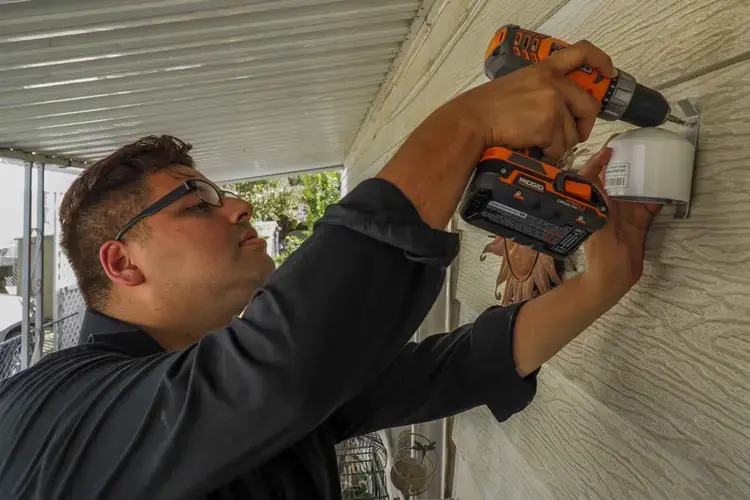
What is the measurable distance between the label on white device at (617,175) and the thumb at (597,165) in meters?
0.04

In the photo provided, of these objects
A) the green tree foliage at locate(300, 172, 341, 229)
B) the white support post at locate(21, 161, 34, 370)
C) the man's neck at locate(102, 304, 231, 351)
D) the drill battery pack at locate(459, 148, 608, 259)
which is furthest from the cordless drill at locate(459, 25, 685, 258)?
the green tree foliage at locate(300, 172, 341, 229)

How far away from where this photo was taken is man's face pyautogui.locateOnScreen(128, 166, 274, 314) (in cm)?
114

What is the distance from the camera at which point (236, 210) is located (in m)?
1.27

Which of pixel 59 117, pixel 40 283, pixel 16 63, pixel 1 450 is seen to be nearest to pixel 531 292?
pixel 1 450

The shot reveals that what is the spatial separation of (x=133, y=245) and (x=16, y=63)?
6.39 ft

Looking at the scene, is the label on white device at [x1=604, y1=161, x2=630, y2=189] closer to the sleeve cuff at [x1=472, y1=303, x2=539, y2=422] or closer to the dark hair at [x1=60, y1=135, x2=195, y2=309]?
the sleeve cuff at [x1=472, y1=303, x2=539, y2=422]

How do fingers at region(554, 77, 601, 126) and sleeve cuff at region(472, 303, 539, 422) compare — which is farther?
sleeve cuff at region(472, 303, 539, 422)

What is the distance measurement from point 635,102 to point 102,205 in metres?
1.08

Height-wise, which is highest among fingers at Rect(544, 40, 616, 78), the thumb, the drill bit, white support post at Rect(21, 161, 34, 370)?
fingers at Rect(544, 40, 616, 78)

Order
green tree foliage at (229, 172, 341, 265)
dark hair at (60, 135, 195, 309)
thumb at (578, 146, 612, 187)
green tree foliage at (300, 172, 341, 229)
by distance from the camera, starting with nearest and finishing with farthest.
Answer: thumb at (578, 146, 612, 187) < dark hair at (60, 135, 195, 309) < green tree foliage at (300, 172, 341, 229) < green tree foliage at (229, 172, 341, 265)

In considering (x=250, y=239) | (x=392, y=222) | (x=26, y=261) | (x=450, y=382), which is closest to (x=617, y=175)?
(x=392, y=222)

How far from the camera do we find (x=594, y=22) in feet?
3.21

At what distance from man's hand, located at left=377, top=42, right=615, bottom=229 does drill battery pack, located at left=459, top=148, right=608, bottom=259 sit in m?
0.03

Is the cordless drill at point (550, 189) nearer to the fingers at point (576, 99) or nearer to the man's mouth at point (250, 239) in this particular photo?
the fingers at point (576, 99)
